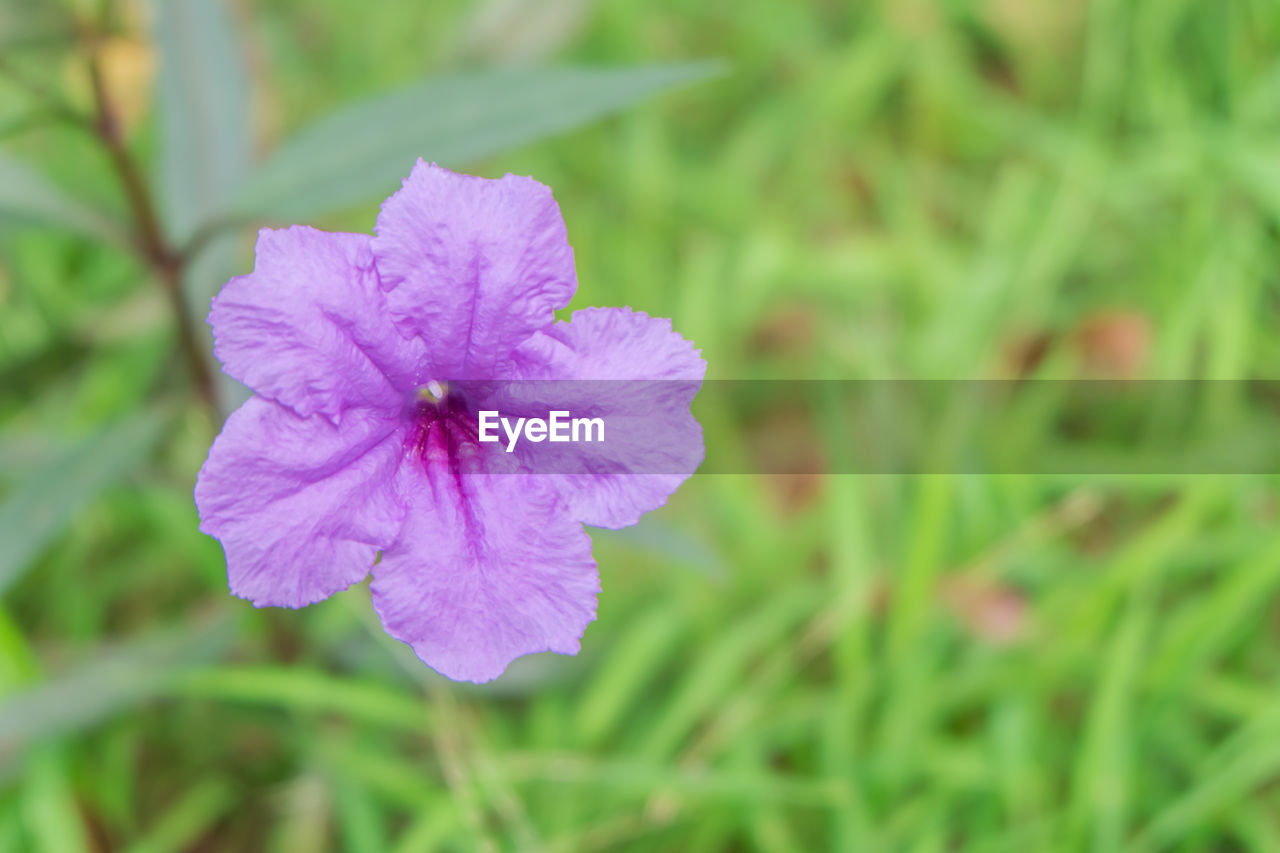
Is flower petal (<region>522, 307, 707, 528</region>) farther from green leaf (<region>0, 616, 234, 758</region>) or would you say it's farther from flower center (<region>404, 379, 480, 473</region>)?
green leaf (<region>0, 616, 234, 758</region>)

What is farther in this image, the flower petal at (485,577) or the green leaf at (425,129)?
the green leaf at (425,129)

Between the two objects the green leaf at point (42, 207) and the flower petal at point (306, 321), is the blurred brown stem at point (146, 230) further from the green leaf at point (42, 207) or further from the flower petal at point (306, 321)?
the flower petal at point (306, 321)

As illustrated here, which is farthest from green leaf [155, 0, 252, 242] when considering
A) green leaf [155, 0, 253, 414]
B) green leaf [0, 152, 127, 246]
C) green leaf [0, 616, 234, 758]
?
green leaf [0, 616, 234, 758]

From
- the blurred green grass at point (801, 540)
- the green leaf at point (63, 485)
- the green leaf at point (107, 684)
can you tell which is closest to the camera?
the green leaf at point (63, 485)

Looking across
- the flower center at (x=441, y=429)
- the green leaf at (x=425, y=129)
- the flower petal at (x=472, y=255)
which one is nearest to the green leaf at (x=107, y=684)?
the green leaf at (x=425, y=129)

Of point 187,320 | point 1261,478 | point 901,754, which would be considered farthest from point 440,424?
point 1261,478

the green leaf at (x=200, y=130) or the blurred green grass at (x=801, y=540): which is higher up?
the green leaf at (x=200, y=130)

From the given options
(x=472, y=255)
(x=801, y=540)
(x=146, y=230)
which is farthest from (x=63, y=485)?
(x=801, y=540)
